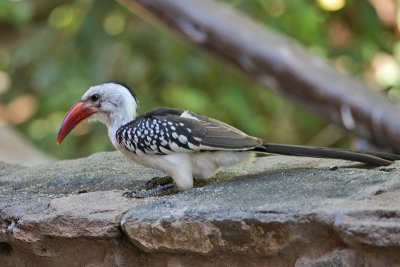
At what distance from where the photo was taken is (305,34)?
4637 mm

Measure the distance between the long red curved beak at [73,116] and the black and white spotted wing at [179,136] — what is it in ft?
0.54

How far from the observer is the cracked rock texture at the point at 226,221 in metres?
1.74

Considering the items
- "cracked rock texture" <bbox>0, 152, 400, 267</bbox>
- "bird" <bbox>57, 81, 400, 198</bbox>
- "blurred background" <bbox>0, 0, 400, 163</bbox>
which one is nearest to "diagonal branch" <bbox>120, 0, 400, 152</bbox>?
"blurred background" <bbox>0, 0, 400, 163</bbox>

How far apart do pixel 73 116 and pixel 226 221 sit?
0.71 metres

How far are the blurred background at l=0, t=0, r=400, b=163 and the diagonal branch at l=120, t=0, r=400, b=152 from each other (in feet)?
1.68

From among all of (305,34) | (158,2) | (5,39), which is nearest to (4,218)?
(158,2)

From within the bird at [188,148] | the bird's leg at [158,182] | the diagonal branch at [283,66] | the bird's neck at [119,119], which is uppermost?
the diagonal branch at [283,66]

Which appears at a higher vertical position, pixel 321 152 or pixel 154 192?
pixel 321 152

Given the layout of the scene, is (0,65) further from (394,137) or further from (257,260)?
(257,260)

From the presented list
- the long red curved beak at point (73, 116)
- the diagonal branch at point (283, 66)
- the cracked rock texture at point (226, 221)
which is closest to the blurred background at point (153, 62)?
the diagonal branch at point (283, 66)

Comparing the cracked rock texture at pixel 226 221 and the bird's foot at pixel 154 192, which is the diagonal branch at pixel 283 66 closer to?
the cracked rock texture at pixel 226 221

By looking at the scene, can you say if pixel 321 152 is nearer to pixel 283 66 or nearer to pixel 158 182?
pixel 158 182

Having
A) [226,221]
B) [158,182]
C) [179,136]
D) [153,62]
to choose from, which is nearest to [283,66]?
[153,62]

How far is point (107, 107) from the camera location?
231 centimetres
